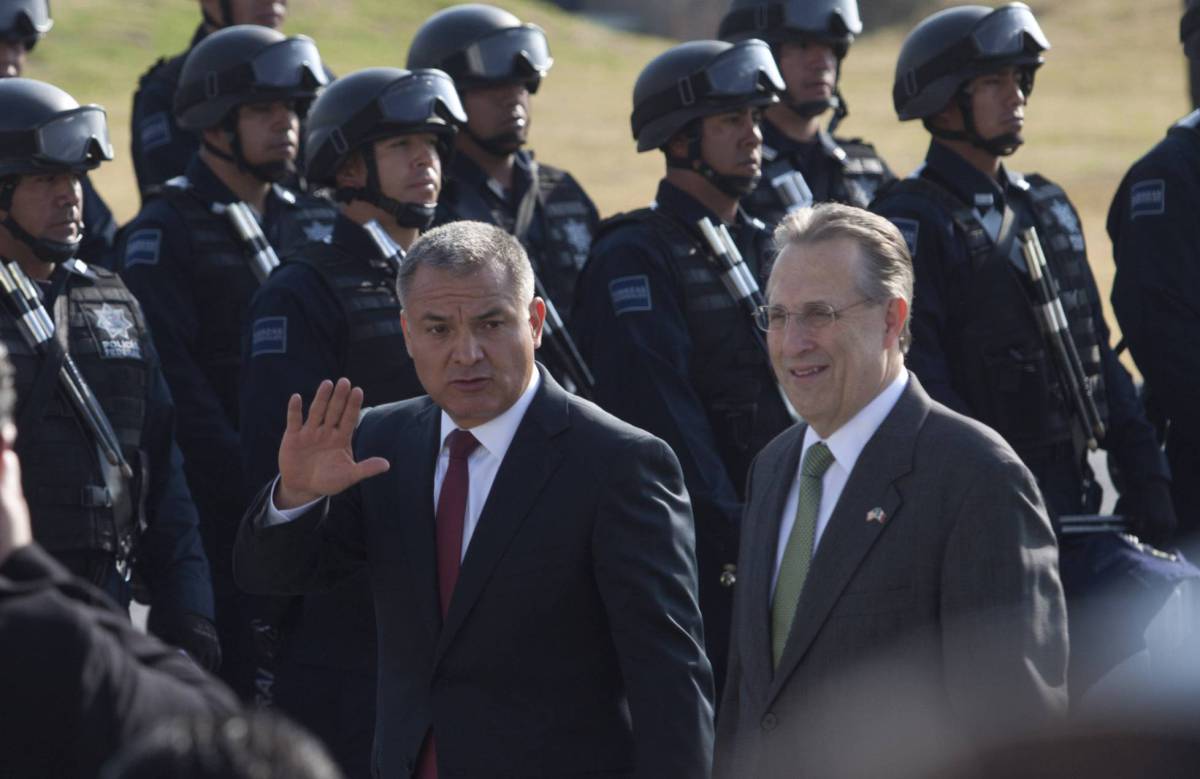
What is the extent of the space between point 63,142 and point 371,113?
111 centimetres

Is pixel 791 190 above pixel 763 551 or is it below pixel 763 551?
above

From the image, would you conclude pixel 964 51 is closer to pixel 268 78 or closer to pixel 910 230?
pixel 910 230

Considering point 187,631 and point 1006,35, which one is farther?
point 1006,35

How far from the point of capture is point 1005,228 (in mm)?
7559

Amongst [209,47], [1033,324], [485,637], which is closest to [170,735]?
[485,637]

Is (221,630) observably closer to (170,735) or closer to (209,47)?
(209,47)

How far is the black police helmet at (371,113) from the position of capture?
23.8ft

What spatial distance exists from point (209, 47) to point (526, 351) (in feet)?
13.3

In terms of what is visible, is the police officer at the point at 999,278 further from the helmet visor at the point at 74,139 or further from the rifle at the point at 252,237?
the helmet visor at the point at 74,139

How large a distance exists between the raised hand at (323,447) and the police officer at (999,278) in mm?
2963

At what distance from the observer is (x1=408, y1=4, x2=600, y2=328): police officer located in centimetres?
852

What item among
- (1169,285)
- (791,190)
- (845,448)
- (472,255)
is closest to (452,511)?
(472,255)

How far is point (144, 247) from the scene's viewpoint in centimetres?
778

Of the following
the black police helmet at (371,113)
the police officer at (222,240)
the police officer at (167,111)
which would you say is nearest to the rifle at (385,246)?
the black police helmet at (371,113)
